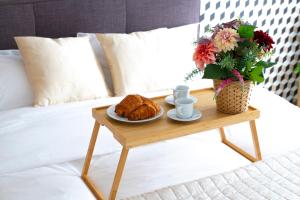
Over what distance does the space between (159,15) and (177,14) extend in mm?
146

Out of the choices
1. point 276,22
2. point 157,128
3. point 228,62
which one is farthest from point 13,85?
point 276,22

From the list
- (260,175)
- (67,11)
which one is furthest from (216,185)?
(67,11)

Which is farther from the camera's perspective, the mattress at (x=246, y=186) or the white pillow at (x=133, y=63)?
the white pillow at (x=133, y=63)

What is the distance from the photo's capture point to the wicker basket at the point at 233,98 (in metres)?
2.03

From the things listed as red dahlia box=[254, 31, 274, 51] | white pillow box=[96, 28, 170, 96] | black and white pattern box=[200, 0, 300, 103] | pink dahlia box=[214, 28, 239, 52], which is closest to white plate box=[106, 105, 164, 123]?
pink dahlia box=[214, 28, 239, 52]

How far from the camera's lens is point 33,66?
2525 mm

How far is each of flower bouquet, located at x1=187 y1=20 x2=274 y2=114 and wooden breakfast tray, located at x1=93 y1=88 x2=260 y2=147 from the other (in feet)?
0.21

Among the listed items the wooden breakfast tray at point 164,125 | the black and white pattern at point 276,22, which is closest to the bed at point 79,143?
the wooden breakfast tray at point 164,125

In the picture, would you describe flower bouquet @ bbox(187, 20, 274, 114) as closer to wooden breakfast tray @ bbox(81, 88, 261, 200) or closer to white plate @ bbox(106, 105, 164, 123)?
A: wooden breakfast tray @ bbox(81, 88, 261, 200)

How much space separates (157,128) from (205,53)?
418mm

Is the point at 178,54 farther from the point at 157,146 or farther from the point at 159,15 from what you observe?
the point at 157,146

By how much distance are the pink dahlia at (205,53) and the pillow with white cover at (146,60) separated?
2.46ft

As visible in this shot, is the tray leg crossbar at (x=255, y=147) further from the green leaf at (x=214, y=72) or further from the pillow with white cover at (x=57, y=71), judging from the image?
the pillow with white cover at (x=57, y=71)

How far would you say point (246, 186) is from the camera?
1786 mm
